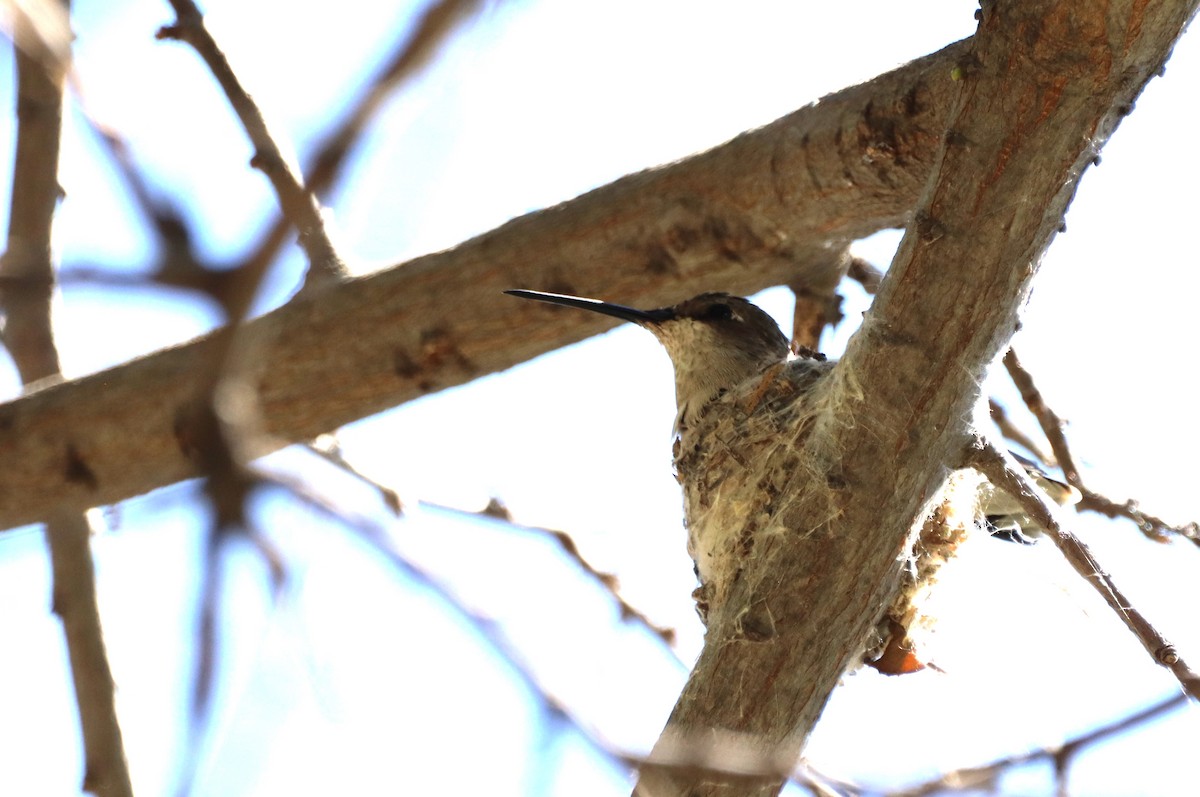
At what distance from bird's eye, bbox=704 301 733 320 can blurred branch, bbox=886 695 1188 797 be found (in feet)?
6.34

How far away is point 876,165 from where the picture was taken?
2.83 m

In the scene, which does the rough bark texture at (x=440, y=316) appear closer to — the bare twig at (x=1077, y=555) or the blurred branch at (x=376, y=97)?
the bare twig at (x=1077, y=555)

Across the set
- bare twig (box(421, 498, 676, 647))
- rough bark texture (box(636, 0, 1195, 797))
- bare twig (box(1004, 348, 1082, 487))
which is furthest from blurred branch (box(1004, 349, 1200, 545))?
bare twig (box(421, 498, 676, 647))

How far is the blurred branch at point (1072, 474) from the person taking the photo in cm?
296

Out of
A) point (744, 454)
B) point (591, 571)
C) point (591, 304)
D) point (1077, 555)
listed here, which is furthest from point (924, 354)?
point (591, 571)

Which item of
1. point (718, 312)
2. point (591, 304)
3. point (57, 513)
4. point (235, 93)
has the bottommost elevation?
point (57, 513)

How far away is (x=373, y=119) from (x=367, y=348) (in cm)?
220

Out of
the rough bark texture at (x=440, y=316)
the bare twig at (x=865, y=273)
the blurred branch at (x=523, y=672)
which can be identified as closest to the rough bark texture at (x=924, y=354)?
the blurred branch at (x=523, y=672)

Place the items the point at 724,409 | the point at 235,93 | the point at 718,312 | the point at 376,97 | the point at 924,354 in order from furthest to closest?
the point at 718,312 < the point at 724,409 < the point at 235,93 < the point at 924,354 < the point at 376,97

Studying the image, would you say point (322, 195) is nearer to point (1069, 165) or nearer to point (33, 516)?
point (1069, 165)

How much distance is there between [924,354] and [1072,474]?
3.91 feet

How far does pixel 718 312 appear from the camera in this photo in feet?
12.9

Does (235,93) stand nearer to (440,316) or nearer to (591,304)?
(440,316)

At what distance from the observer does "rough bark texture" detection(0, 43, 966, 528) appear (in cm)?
308
